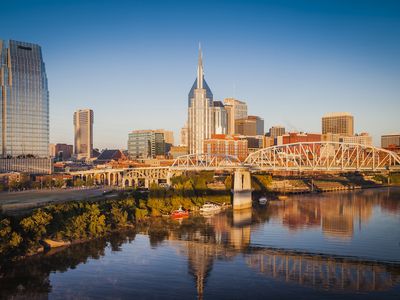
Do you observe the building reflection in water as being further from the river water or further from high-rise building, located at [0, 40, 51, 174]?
high-rise building, located at [0, 40, 51, 174]

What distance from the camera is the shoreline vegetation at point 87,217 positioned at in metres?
47.7

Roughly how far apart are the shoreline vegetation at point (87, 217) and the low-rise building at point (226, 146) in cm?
7921

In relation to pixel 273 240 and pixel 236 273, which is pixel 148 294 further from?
pixel 273 240

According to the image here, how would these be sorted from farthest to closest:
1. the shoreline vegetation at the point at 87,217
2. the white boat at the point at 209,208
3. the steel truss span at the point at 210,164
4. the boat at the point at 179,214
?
the steel truss span at the point at 210,164 → the white boat at the point at 209,208 → the boat at the point at 179,214 → the shoreline vegetation at the point at 87,217

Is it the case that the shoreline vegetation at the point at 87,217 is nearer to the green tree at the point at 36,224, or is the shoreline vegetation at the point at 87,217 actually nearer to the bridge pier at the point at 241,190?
the green tree at the point at 36,224

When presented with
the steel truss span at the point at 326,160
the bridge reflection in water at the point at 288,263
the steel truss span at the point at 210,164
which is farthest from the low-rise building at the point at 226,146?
the bridge reflection in water at the point at 288,263

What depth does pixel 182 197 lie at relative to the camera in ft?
266

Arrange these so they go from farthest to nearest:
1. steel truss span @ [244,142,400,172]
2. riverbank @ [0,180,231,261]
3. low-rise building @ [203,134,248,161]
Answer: low-rise building @ [203,134,248,161] → steel truss span @ [244,142,400,172] → riverbank @ [0,180,231,261]

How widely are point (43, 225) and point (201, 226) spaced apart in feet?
72.0

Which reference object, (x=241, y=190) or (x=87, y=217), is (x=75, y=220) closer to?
(x=87, y=217)

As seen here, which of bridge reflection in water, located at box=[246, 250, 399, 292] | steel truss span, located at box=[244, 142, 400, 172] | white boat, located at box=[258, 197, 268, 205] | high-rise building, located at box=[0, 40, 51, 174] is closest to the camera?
bridge reflection in water, located at box=[246, 250, 399, 292]

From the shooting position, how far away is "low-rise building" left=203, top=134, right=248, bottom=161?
180625mm

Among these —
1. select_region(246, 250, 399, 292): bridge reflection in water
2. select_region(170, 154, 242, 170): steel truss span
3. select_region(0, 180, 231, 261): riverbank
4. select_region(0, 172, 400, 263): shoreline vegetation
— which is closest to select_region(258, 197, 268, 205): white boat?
select_region(0, 172, 400, 263): shoreline vegetation

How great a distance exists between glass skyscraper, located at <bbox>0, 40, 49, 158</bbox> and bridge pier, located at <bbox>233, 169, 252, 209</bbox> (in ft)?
228
